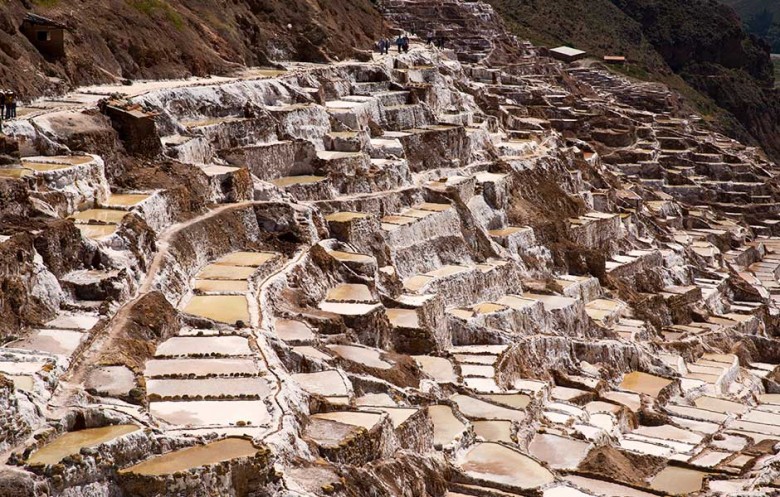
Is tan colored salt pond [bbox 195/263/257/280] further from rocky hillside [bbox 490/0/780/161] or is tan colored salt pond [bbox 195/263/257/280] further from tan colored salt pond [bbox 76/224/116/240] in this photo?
rocky hillside [bbox 490/0/780/161]

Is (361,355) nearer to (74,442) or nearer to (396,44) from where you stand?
(74,442)

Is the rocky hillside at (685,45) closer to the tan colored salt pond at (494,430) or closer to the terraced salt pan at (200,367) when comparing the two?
the tan colored salt pond at (494,430)

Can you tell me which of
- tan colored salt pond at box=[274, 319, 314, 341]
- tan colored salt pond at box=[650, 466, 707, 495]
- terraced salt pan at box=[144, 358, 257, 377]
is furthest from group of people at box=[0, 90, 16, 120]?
tan colored salt pond at box=[650, 466, 707, 495]

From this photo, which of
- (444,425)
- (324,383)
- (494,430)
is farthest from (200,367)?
(494,430)

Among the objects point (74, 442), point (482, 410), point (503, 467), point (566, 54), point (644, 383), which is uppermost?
point (74, 442)

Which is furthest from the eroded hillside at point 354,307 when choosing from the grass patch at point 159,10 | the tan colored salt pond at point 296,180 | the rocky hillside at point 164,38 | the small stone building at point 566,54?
the small stone building at point 566,54

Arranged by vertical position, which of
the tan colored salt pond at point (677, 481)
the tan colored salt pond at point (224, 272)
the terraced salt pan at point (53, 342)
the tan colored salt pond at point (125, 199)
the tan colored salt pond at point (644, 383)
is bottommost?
the tan colored salt pond at point (644, 383)
